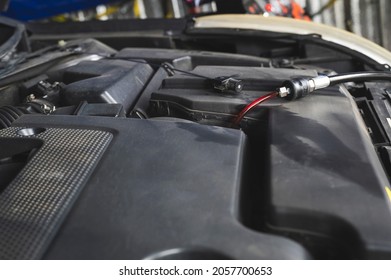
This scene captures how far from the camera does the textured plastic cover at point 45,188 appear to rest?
2.12 ft

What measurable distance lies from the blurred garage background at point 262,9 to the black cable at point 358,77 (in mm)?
2323

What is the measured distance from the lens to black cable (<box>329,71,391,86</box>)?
1.05 meters

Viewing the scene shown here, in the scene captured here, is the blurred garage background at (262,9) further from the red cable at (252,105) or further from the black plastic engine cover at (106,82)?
the red cable at (252,105)

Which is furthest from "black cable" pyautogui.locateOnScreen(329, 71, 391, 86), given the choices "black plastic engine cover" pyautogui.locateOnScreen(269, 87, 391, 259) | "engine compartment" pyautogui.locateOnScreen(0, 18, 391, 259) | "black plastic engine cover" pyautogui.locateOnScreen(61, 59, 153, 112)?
"black plastic engine cover" pyautogui.locateOnScreen(61, 59, 153, 112)

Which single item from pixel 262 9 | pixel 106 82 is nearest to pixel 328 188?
pixel 106 82

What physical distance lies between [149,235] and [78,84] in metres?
0.70

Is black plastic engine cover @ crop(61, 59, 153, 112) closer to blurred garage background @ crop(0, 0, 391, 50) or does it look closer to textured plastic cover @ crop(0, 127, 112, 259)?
textured plastic cover @ crop(0, 127, 112, 259)

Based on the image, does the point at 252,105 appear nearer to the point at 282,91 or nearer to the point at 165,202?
the point at 282,91

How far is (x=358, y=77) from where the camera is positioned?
3.58 feet

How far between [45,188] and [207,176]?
291mm

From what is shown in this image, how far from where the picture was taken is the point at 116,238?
64cm

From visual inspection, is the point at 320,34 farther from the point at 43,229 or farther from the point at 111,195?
the point at 43,229

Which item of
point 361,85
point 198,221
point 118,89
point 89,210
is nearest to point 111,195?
point 89,210

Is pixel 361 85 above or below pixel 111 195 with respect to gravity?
below
